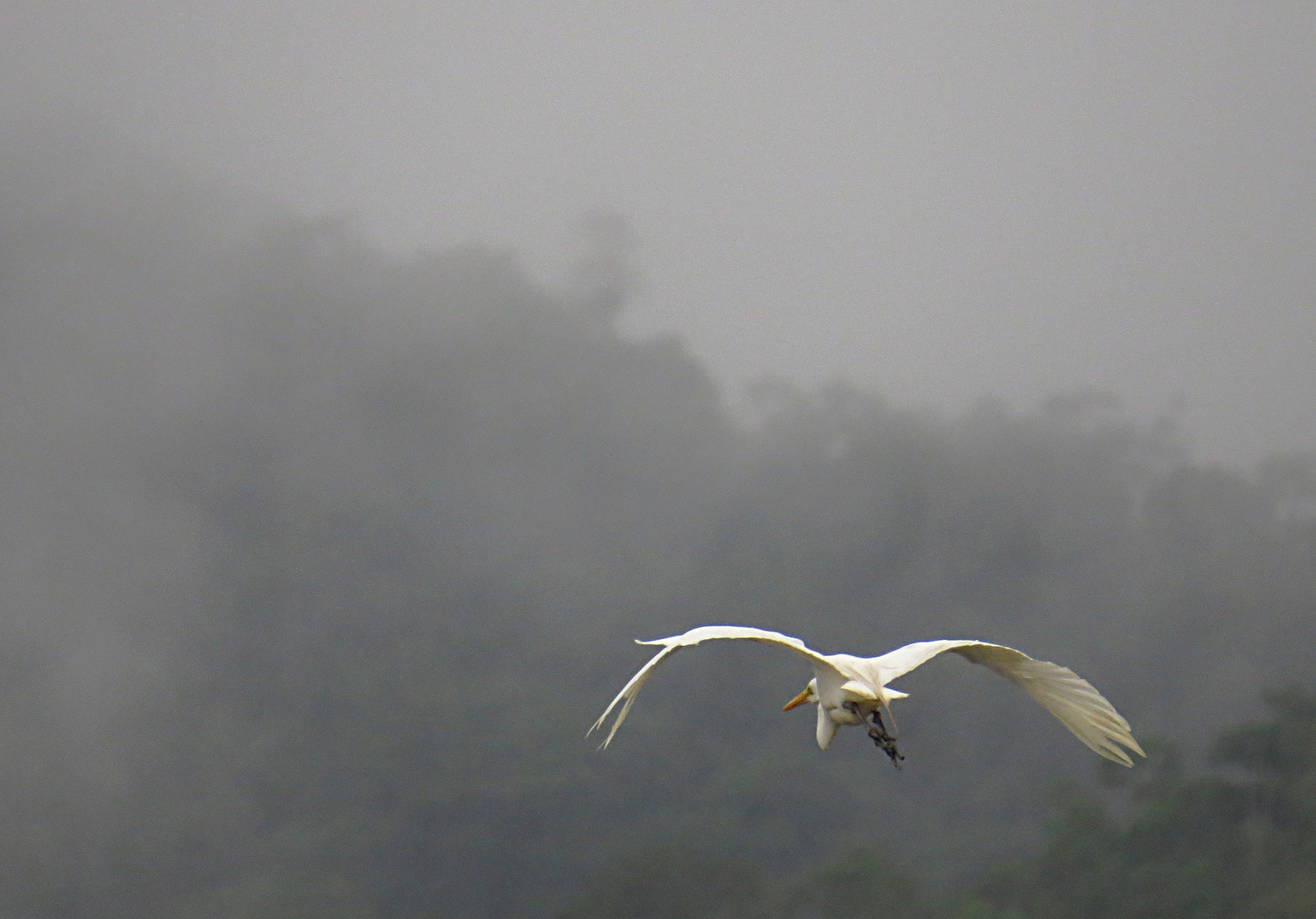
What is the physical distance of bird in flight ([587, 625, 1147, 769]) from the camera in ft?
24.1

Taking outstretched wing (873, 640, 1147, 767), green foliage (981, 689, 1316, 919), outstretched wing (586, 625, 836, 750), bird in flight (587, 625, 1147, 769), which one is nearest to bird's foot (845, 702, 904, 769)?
bird in flight (587, 625, 1147, 769)

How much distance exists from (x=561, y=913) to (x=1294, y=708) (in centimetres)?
3299

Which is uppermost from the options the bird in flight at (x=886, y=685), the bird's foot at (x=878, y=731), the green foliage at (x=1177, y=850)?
the green foliage at (x=1177, y=850)

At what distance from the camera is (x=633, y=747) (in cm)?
7762

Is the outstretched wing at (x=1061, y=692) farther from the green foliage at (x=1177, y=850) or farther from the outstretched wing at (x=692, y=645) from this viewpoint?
the green foliage at (x=1177, y=850)

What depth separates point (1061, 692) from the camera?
9.07m

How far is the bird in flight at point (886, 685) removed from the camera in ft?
24.1

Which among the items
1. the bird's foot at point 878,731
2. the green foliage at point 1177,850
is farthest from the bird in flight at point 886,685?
the green foliage at point 1177,850

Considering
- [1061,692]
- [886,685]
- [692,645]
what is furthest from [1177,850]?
[692,645]

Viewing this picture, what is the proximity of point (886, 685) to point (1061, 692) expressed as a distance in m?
1.69

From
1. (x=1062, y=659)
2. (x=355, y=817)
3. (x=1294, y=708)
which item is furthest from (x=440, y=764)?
(x=1294, y=708)

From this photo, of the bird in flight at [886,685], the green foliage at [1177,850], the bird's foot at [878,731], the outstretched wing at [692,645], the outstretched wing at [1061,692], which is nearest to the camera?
the outstretched wing at [692,645]

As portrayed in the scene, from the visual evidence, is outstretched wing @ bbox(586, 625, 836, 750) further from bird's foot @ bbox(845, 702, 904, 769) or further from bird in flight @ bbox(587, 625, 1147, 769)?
bird's foot @ bbox(845, 702, 904, 769)

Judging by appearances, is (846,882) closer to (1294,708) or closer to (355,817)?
(1294,708)
